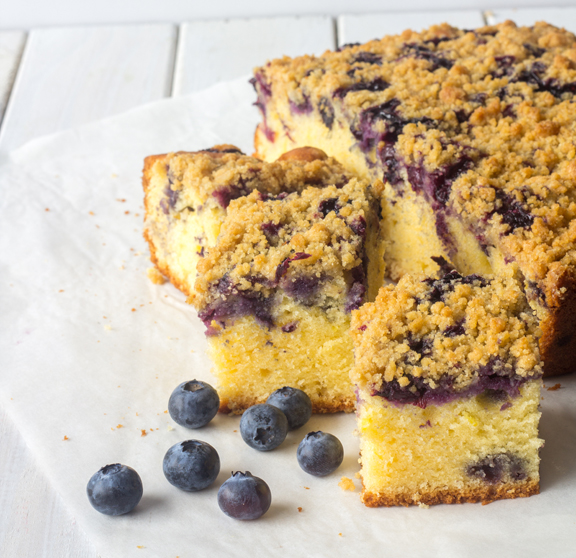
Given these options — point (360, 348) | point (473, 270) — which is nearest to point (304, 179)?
point (473, 270)

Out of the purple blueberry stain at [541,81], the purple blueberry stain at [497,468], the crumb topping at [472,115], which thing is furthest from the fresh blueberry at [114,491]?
the purple blueberry stain at [541,81]

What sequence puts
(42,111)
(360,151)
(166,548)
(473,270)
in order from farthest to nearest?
(42,111), (360,151), (473,270), (166,548)

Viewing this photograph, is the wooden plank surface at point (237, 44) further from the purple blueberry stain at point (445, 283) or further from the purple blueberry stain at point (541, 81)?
the purple blueberry stain at point (445, 283)

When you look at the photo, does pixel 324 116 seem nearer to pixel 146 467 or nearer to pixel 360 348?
pixel 360 348

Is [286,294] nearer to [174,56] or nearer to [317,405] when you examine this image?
[317,405]

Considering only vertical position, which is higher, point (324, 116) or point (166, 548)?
point (324, 116)

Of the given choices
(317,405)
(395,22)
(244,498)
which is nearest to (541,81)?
(317,405)

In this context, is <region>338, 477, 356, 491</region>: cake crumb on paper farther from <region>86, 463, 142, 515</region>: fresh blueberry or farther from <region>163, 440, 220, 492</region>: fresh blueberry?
<region>86, 463, 142, 515</region>: fresh blueberry

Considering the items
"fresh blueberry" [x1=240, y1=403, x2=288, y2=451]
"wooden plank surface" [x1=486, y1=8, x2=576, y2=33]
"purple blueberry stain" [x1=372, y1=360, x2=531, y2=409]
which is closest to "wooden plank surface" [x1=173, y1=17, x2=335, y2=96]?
"wooden plank surface" [x1=486, y1=8, x2=576, y2=33]
